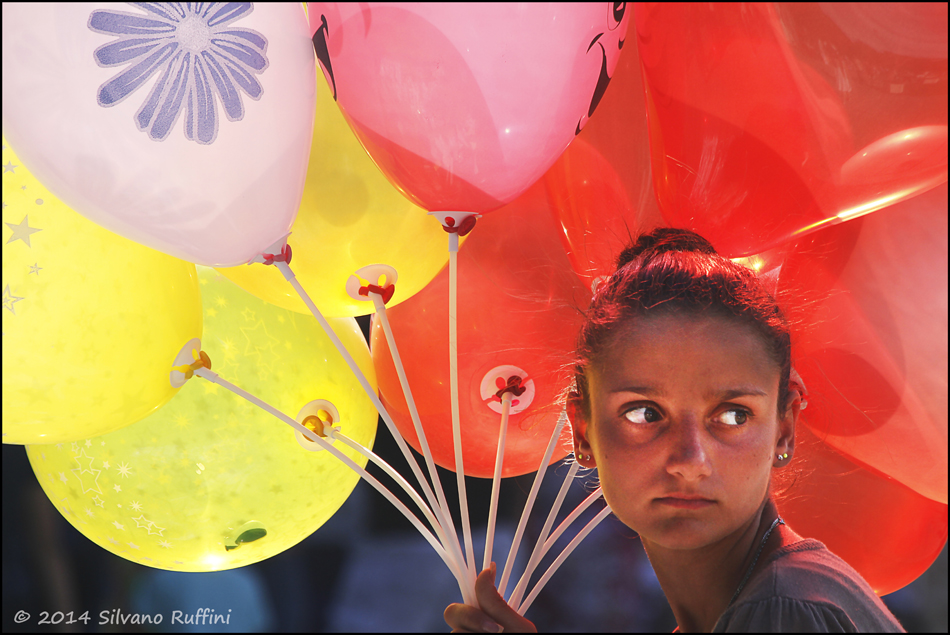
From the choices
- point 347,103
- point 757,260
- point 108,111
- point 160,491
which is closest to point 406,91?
point 347,103

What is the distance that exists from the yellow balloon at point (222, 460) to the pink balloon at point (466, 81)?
1.59 ft

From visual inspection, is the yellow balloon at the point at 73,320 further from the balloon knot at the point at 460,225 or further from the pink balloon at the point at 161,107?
the balloon knot at the point at 460,225

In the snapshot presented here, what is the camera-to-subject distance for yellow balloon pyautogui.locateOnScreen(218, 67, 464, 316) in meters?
0.94

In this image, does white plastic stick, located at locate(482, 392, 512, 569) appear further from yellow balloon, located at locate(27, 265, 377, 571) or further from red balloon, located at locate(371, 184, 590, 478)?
yellow balloon, located at locate(27, 265, 377, 571)

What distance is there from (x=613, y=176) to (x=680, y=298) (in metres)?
0.34

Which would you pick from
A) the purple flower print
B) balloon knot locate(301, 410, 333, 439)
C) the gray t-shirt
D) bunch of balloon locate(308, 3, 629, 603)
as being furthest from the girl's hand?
the purple flower print

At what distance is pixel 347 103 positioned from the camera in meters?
0.76

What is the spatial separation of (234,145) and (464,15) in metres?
0.30

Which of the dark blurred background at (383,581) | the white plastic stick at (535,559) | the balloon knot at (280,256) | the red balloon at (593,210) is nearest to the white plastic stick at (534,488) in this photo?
the white plastic stick at (535,559)

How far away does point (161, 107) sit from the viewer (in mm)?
699

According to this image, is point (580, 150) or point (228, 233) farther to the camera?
point (580, 150)

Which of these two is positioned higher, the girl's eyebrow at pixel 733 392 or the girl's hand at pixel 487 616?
the girl's eyebrow at pixel 733 392

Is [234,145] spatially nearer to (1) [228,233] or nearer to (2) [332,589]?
(1) [228,233]

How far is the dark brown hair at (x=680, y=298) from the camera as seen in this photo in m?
0.72
